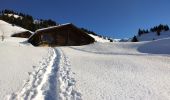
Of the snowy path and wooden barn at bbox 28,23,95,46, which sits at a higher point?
wooden barn at bbox 28,23,95,46

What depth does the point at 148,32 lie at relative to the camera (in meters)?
144

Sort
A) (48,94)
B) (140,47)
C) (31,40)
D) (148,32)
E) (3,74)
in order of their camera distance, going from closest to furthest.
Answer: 1. (48,94)
2. (3,74)
3. (140,47)
4. (31,40)
5. (148,32)

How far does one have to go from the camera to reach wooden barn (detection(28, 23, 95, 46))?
45.9 m

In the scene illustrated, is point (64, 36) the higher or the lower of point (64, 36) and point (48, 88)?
the higher

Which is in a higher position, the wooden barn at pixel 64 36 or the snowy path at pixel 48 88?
the wooden barn at pixel 64 36

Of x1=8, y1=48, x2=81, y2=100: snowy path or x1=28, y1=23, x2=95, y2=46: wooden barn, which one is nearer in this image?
x1=8, y1=48, x2=81, y2=100: snowy path

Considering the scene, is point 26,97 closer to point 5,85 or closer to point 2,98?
point 2,98

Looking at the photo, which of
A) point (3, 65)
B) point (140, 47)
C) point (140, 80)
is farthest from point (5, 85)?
point (140, 47)

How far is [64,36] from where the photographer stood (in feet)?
152

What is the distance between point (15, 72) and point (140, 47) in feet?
71.8

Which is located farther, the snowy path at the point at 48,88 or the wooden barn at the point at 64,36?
the wooden barn at the point at 64,36

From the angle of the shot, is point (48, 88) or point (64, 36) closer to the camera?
Answer: point (48, 88)

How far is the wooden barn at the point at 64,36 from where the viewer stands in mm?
45906

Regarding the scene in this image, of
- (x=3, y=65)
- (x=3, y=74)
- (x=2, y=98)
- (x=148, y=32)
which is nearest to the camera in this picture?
(x=2, y=98)
